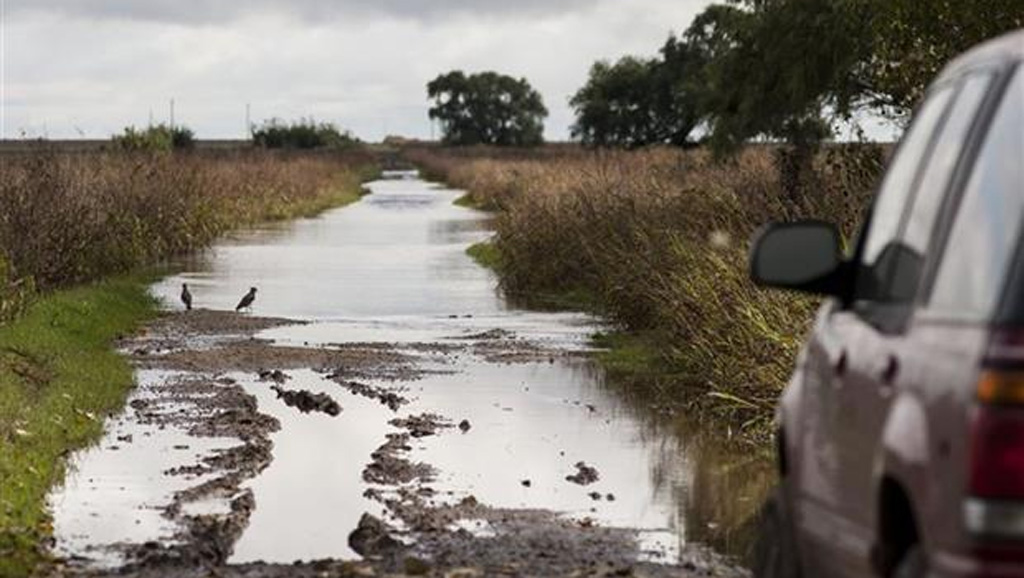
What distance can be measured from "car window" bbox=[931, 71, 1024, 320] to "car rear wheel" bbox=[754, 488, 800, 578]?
5.61 feet

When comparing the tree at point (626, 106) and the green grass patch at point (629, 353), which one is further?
the tree at point (626, 106)

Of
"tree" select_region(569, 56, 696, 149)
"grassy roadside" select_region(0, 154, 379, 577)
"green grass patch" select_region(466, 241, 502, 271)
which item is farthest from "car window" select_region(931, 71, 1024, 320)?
"tree" select_region(569, 56, 696, 149)

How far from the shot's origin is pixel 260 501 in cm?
1335

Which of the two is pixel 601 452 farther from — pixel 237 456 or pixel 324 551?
pixel 324 551

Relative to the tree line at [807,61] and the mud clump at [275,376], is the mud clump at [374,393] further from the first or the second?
the tree line at [807,61]

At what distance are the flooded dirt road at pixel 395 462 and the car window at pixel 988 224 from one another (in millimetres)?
5683

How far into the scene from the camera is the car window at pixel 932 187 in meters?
5.48

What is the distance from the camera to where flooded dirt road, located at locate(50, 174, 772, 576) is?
11500mm

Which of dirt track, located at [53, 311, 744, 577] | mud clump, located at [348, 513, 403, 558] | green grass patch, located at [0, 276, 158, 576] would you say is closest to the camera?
dirt track, located at [53, 311, 744, 577]

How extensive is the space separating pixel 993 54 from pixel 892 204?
898 millimetres

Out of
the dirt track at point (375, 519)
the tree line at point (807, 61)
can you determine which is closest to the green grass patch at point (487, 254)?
the tree line at point (807, 61)

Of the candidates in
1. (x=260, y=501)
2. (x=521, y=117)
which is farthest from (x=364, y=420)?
(x=521, y=117)

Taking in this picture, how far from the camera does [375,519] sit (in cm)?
1221

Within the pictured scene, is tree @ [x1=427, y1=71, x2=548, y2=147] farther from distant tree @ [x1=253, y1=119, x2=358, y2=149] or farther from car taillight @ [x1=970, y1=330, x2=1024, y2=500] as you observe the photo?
car taillight @ [x1=970, y1=330, x2=1024, y2=500]
